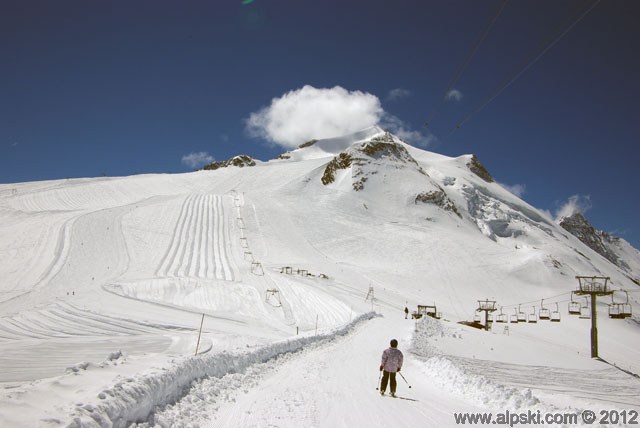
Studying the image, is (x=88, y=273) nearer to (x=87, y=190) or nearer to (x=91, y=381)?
(x=91, y=381)

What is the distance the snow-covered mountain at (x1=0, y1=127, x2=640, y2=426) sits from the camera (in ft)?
25.5

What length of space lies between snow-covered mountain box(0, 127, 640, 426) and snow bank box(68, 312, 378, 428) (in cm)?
4

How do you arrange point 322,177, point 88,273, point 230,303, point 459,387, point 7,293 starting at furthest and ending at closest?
point 322,177 → point 88,273 → point 230,303 → point 7,293 → point 459,387

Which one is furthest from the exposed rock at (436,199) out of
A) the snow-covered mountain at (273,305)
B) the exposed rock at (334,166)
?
Result: the exposed rock at (334,166)

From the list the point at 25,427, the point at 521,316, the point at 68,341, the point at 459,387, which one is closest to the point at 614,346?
the point at 521,316

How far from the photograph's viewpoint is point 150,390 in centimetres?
649

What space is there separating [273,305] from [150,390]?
2488 cm

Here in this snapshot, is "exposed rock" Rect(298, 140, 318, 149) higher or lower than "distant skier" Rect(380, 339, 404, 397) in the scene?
higher

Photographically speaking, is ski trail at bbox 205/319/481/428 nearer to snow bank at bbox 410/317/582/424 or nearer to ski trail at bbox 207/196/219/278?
snow bank at bbox 410/317/582/424

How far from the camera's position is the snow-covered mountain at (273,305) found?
25.5 ft

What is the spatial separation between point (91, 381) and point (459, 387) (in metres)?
8.57

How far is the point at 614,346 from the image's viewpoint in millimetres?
41469

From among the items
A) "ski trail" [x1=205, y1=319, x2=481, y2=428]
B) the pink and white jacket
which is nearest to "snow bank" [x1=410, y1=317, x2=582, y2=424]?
"ski trail" [x1=205, y1=319, x2=481, y2=428]

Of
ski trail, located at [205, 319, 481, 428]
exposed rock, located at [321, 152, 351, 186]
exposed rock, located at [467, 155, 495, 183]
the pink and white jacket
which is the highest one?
exposed rock, located at [467, 155, 495, 183]
